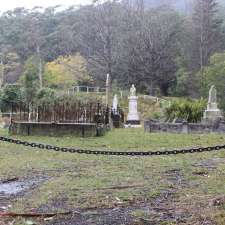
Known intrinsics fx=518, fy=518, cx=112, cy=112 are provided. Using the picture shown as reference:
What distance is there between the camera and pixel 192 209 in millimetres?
6199

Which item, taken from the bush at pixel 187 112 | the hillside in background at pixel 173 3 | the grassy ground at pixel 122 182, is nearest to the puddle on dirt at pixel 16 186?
the grassy ground at pixel 122 182

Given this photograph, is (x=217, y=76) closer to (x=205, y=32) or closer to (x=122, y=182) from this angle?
(x=205, y=32)

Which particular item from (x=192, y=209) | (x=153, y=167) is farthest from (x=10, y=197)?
(x=153, y=167)

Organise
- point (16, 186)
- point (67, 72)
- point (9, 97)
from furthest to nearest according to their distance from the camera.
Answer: point (67, 72), point (9, 97), point (16, 186)

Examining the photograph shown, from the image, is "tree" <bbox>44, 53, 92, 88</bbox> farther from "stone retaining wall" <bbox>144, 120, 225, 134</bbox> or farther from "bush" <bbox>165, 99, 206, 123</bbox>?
"stone retaining wall" <bbox>144, 120, 225, 134</bbox>

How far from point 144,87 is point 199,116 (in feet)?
108

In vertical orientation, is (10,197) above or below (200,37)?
below

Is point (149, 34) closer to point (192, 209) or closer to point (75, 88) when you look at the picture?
point (75, 88)

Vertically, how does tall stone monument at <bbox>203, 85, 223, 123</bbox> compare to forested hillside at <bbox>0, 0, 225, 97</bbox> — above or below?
below

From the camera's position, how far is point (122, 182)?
842 cm

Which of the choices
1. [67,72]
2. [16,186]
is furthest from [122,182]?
[67,72]

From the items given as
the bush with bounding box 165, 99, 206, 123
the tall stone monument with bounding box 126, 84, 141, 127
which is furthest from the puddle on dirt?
the tall stone monument with bounding box 126, 84, 141, 127

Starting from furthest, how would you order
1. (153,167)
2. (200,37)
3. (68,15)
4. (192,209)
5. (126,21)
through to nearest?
(68,15) → (126,21) → (200,37) → (153,167) → (192,209)

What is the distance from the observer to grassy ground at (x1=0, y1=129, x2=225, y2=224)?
21.2 feet
